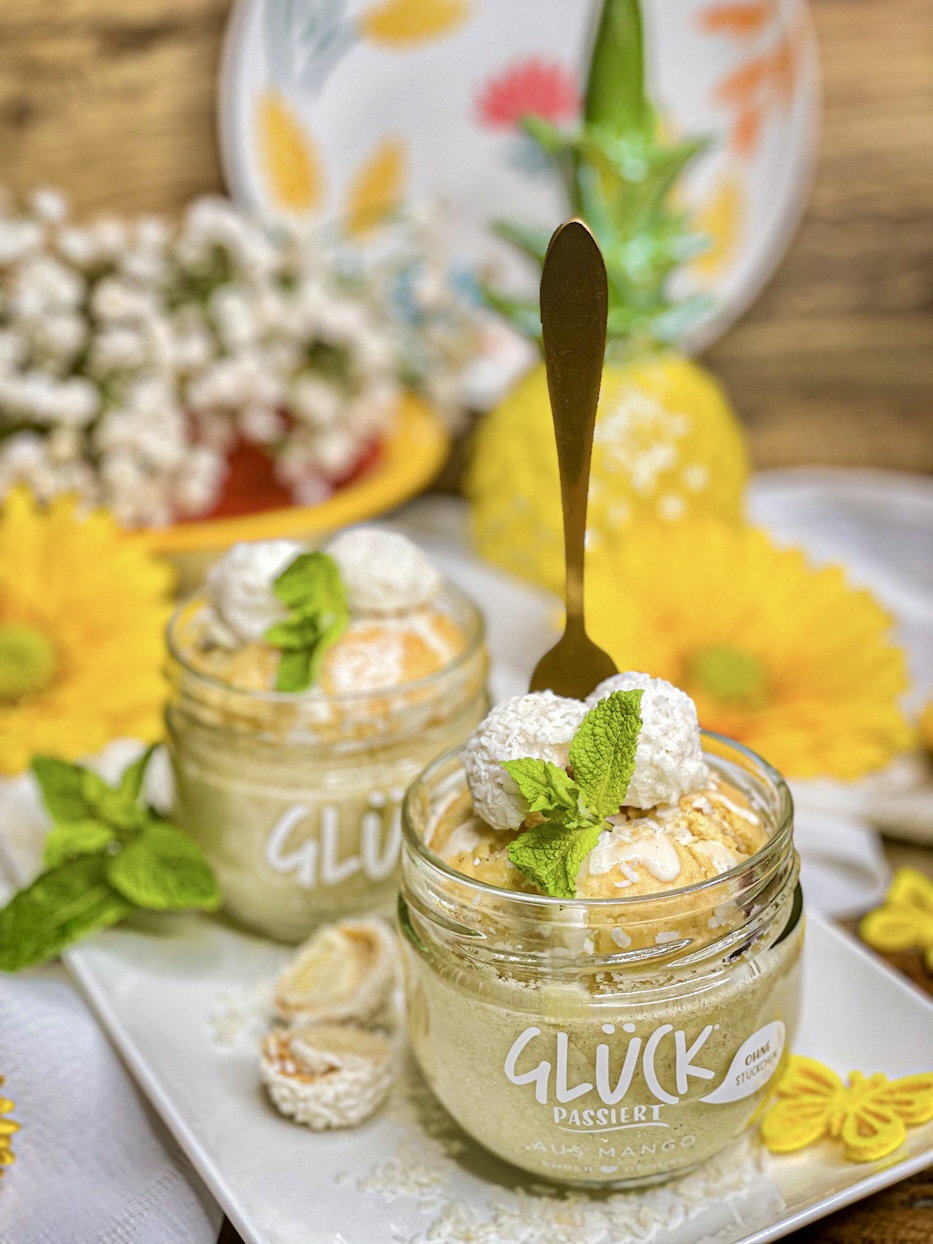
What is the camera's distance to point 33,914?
1.04m

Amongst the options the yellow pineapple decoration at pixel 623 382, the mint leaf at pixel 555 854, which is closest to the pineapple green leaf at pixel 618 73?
the yellow pineapple decoration at pixel 623 382

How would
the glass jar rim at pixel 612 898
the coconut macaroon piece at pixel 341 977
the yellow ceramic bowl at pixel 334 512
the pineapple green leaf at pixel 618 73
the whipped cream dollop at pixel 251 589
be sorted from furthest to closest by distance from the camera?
the yellow ceramic bowl at pixel 334 512 < the pineapple green leaf at pixel 618 73 < the whipped cream dollop at pixel 251 589 < the coconut macaroon piece at pixel 341 977 < the glass jar rim at pixel 612 898

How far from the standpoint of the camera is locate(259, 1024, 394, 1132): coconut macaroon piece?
0.87 meters

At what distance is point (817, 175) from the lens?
2023mm

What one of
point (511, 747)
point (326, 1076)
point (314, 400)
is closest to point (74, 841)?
point (326, 1076)

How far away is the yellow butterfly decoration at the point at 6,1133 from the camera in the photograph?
2.85 ft

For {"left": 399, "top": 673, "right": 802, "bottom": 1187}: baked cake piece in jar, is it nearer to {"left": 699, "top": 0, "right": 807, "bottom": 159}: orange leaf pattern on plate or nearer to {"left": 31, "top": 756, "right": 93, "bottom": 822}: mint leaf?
{"left": 31, "top": 756, "right": 93, "bottom": 822}: mint leaf

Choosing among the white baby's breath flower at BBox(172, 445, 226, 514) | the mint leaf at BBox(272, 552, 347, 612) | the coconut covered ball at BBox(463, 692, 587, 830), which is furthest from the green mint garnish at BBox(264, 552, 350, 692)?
the white baby's breath flower at BBox(172, 445, 226, 514)

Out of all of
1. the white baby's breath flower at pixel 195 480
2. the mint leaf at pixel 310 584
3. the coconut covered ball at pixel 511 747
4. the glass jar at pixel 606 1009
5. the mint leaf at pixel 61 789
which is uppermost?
the coconut covered ball at pixel 511 747

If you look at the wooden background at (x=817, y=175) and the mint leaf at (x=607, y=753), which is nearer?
the mint leaf at (x=607, y=753)

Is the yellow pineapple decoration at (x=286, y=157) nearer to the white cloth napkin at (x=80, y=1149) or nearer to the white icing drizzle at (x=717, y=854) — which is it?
the white cloth napkin at (x=80, y=1149)

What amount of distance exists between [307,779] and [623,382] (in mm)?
716

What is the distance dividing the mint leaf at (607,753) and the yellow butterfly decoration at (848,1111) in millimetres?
258

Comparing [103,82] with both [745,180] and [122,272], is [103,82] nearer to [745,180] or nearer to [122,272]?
[122,272]
